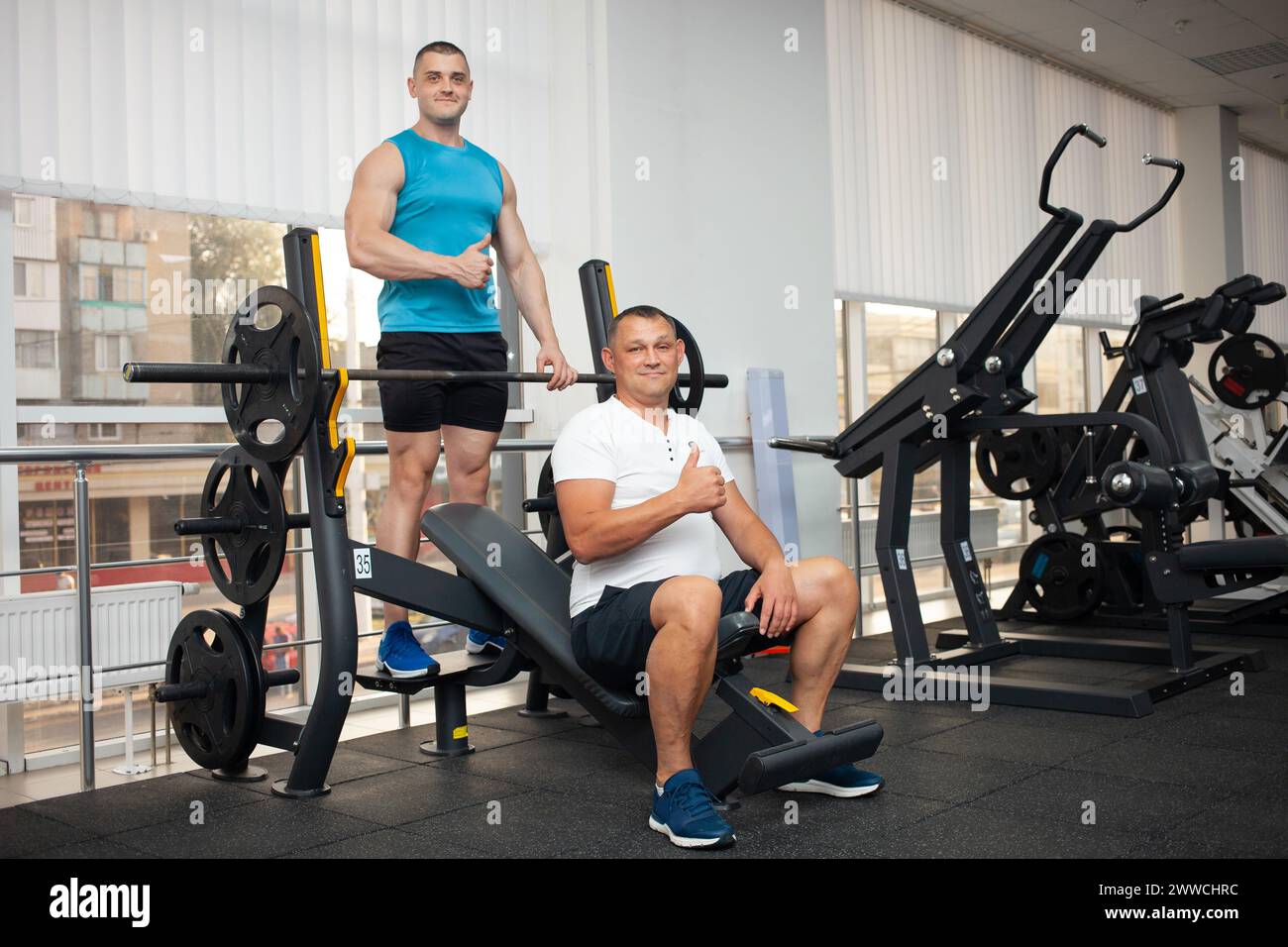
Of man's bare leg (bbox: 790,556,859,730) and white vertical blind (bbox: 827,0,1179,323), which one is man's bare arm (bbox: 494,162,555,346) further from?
white vertical blind (bbox: 827,0,1179,323)

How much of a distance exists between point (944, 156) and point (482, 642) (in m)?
4.69

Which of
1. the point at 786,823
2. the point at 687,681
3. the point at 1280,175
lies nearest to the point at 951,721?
the point at 786,823

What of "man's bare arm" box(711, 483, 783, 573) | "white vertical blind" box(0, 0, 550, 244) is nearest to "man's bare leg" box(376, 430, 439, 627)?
"man's bare arm" box(711, 483, 783, 573)

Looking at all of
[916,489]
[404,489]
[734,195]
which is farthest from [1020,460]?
[404,489]

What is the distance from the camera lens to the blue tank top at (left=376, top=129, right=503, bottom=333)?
285 cm

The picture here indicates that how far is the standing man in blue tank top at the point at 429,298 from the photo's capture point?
276cm

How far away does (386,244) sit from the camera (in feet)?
8.92

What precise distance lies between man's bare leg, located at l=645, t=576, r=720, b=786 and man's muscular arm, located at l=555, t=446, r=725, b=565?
0.39ft

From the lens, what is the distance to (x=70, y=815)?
2.51 metres

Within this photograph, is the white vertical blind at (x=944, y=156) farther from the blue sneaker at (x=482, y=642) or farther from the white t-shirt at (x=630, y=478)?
the white t-shirt at (x=630, y=478)

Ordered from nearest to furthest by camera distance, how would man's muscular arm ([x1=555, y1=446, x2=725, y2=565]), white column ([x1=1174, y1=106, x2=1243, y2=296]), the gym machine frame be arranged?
man's muscular arm ([x1=555, y1=446, x2=725, y2=565]), the gym machine frame, white column ([x1=1174, y1=106, x2=1243, y2=296])

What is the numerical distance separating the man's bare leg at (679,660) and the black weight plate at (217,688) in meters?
0.91

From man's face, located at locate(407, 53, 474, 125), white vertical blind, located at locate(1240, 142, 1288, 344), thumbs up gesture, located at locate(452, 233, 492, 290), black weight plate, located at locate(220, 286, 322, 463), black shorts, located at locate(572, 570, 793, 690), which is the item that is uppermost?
white vertical blind, located at locate(1240, 142, 1288, 344)
